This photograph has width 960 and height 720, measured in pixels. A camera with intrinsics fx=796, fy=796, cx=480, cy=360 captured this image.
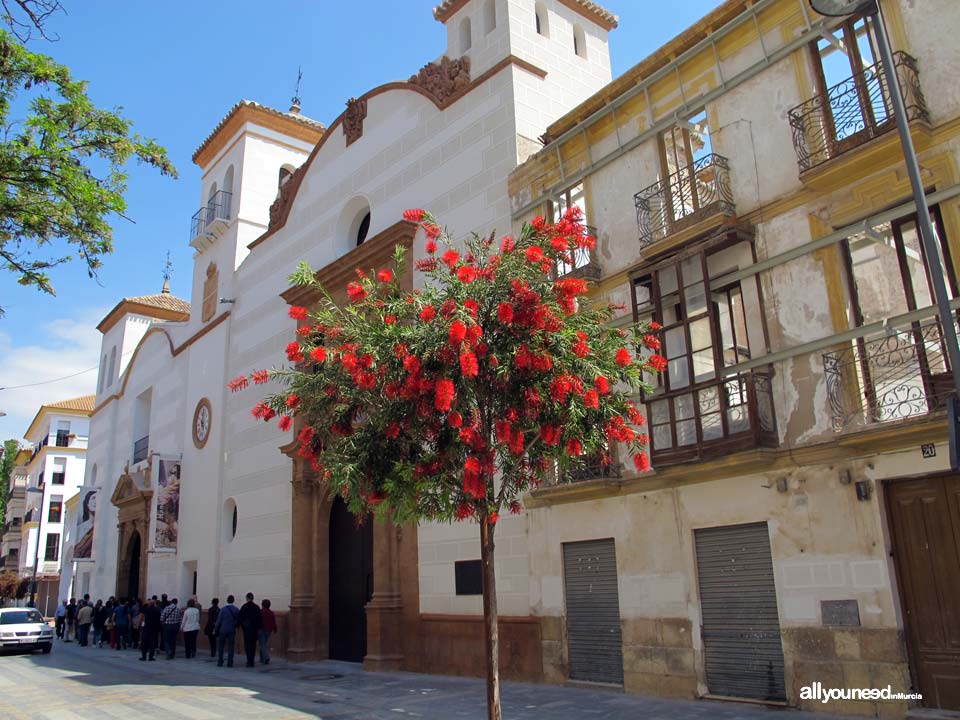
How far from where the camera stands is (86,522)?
3112 centimetres

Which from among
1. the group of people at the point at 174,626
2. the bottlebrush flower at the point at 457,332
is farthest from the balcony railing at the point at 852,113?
the group of people at the point at 174,626

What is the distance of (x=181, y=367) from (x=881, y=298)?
2220 cm

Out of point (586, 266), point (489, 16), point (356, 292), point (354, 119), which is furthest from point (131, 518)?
point (356, 292)

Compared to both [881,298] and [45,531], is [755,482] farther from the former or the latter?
[45,531]

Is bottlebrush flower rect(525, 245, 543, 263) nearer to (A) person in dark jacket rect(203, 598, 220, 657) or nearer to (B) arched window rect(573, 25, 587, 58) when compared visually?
(B) arched window rect(573, 25, 587, 58)

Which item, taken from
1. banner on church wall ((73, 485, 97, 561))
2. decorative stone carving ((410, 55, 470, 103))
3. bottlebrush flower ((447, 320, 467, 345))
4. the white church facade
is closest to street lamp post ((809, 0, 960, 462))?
bottlebrush flower ((447, 320, 467, 345))

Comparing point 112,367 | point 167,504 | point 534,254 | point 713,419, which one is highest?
point 112,367

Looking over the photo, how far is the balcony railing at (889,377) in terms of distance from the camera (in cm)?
815

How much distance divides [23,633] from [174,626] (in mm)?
5804

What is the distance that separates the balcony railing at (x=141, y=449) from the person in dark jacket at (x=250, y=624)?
12.9 m

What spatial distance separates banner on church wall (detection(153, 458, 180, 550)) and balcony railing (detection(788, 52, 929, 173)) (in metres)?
20.0

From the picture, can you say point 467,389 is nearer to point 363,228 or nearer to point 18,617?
point 363,228

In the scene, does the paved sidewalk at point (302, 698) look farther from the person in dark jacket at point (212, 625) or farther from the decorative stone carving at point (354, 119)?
the decorative stone carving at point (354, 119)

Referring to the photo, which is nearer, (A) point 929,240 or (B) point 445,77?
(A) point 929,240
